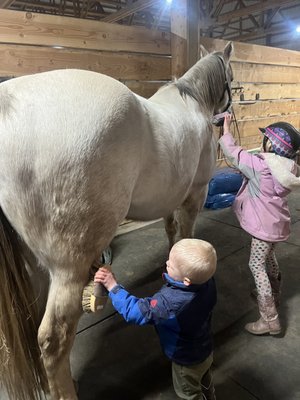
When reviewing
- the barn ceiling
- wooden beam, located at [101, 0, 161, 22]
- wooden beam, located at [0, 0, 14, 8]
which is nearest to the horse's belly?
the barn ceiling

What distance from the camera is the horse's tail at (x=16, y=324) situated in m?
0.98

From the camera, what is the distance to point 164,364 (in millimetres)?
1381

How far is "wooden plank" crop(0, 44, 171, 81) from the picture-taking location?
188 cm

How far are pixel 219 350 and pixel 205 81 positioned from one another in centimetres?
155

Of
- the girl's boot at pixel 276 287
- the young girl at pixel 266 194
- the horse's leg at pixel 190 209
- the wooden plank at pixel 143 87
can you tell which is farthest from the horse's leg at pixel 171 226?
the wooden plank at pixel 143 87

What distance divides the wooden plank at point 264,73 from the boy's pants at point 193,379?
3356 mm

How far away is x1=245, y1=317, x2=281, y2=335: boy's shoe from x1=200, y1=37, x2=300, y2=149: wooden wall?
276 centimetres

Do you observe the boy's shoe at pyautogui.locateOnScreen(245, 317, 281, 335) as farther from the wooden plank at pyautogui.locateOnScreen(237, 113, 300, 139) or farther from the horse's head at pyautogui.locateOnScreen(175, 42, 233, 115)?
the wooden plank at pyautogui.locateOnScreen(237, 113, 300, 139)

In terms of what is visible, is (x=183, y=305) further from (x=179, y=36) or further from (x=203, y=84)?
(x=179, y=36)

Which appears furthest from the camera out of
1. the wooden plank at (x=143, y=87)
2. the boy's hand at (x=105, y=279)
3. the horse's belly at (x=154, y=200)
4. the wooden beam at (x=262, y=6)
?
the wooden beam at (x=262, y=6)

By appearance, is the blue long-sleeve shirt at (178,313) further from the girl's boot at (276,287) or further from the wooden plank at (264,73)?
the wooden plank at (264,73)

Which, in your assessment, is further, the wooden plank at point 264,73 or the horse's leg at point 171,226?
the wooden plank at point 264,73

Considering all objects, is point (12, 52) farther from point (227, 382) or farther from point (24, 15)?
point (227, 382)

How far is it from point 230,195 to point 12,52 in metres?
2.53
